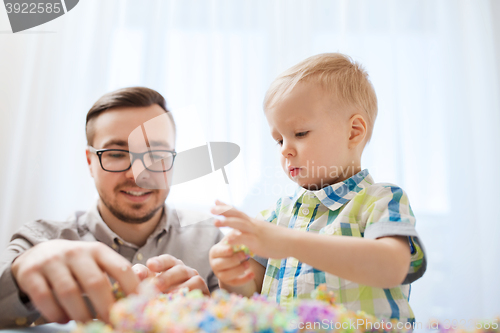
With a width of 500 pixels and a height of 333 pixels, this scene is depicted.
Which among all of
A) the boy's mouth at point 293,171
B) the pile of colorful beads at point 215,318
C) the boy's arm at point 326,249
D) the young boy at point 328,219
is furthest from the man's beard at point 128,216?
the pile of colorful beads at point 215,318

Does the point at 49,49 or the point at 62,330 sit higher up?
the point at 49,49

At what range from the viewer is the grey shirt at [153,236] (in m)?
0.98

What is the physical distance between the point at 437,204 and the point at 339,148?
3.65 feet

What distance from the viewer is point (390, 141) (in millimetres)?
1716

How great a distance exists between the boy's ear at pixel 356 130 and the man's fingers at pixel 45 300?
700 mm

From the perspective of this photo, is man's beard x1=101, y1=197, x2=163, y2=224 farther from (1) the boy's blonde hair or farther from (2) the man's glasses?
(1) the boy's blonde hair

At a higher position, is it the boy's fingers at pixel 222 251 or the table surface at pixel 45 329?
the boy's fingers at pixel 222 251

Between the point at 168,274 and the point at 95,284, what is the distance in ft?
0.59

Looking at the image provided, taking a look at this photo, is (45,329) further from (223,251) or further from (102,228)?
(102,228)

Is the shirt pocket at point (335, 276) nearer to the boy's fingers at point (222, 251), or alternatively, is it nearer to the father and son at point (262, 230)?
the father and son at point (262, 230)

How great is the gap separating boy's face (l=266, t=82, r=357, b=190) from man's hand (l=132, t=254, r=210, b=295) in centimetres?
35

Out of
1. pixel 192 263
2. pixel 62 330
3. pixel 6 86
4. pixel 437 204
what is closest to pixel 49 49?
pixel 6 86

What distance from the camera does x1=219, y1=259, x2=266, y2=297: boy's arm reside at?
783 mm

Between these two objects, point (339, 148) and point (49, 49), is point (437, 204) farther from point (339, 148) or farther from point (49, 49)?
point (49, 49)
